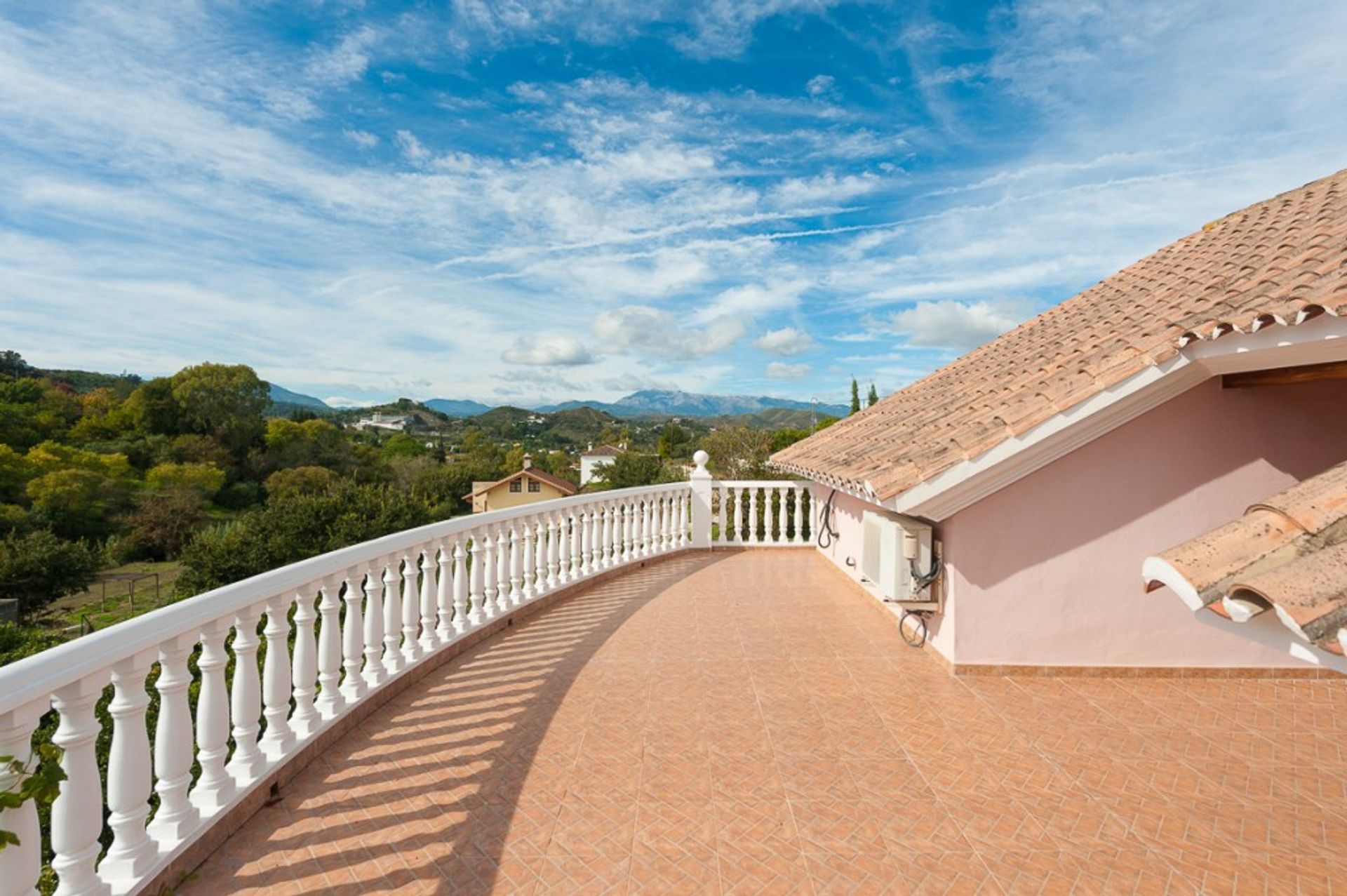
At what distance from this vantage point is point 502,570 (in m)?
5.95

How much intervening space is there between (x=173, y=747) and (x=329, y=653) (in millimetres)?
1127

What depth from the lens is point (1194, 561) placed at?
1673mm

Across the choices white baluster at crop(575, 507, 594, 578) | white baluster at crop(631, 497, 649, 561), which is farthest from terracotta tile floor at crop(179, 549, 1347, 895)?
white baluster at crop(631, 497, 649, 561)

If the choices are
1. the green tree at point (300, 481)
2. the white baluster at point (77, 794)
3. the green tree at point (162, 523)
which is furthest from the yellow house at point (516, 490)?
the white baluster at point (77, 794)

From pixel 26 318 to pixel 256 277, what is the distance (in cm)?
1443

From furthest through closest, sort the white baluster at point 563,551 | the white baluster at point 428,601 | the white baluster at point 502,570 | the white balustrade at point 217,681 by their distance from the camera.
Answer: the white baluster at point 563,551
the white baluster at point 502,570
the white baluster at point 428,601
the white balustrade at point 217,681

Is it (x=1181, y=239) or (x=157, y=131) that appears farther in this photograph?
(x=157, y=131)

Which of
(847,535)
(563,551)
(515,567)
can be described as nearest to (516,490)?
(847,535)

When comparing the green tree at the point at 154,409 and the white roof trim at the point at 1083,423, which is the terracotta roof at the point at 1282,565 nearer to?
the white roof trim at the point at 1083,423

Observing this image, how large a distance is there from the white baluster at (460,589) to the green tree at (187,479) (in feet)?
190

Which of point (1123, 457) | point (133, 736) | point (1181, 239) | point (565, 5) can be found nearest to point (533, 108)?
point (565, 5)

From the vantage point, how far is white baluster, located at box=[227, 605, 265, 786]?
289 cm

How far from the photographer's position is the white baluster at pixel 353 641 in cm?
382

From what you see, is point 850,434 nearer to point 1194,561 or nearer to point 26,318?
point 1194,561
